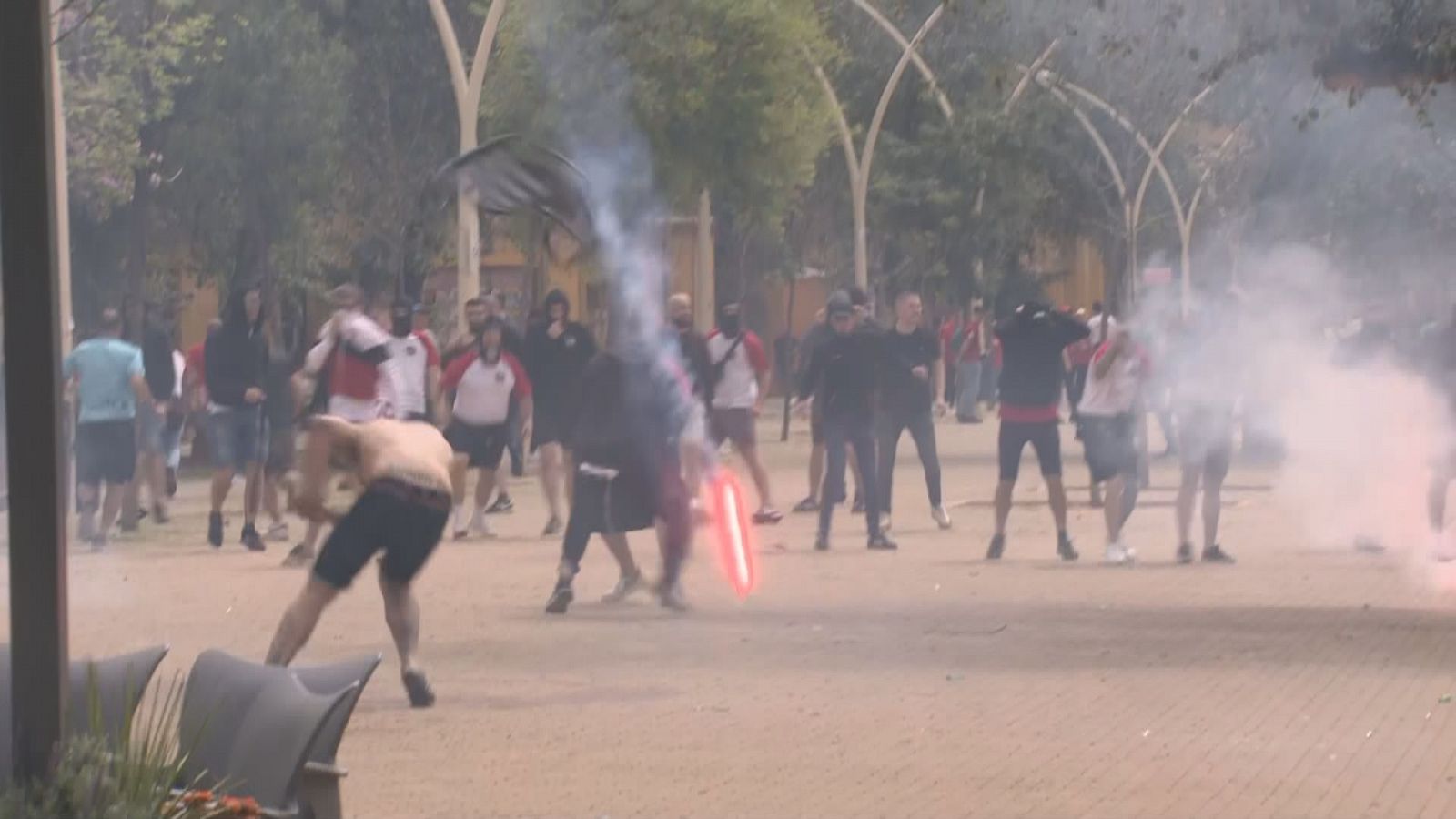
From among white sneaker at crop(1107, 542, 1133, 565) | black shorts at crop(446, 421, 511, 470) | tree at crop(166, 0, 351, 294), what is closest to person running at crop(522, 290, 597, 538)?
black shorts at crop(446, 421, 511, 470)

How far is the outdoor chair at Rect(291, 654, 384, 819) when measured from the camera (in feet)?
19.1

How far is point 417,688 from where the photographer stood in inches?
391

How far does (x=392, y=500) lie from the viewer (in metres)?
9.43

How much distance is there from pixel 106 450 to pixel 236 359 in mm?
1201

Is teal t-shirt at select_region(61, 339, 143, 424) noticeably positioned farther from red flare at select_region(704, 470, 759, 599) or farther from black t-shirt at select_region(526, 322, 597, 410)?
red flare at select_region(704, 470, 759, 599)

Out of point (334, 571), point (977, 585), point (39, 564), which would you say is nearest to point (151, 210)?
point (977, 585)

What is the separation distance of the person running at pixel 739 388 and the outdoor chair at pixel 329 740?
40.8 feet

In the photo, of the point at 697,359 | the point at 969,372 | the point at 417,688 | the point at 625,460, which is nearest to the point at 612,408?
the point at 625,460

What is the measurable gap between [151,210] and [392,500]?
80.1 feet

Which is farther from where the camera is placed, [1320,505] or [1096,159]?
[1096,159]

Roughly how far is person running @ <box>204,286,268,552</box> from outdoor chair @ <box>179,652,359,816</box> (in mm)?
11076

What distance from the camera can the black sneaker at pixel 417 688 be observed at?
9.91 m

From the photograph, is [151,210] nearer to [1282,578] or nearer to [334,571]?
[1282,578]

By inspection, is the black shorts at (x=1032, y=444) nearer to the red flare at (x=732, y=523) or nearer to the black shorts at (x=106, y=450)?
the red flare at (x=732, y=523)
